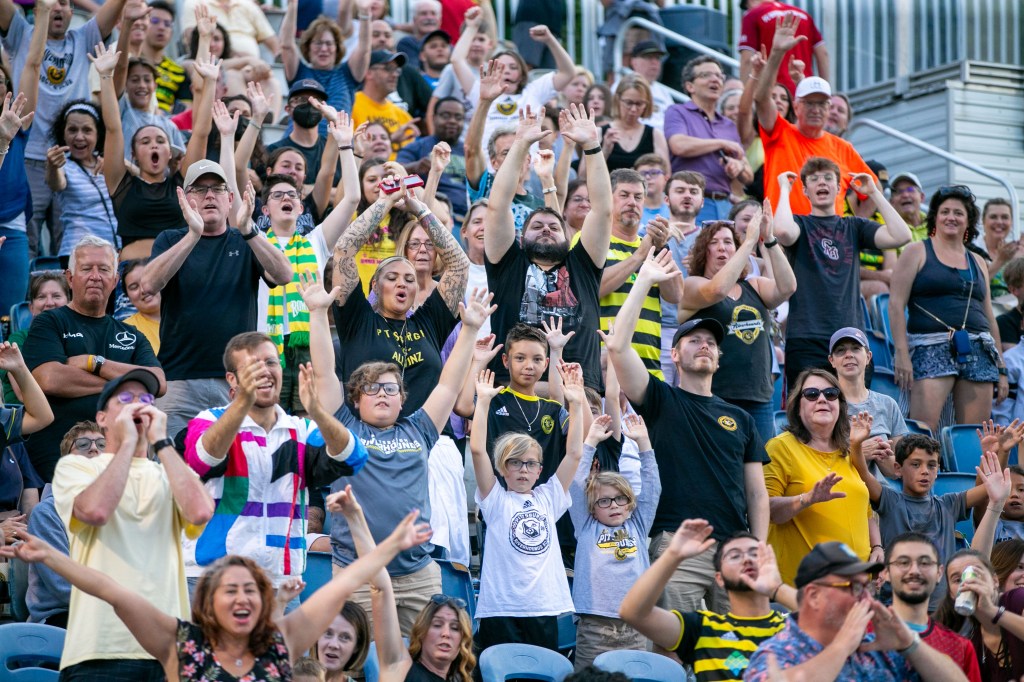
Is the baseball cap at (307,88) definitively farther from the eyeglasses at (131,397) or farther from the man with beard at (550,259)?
the eyeglasses at (131,397)

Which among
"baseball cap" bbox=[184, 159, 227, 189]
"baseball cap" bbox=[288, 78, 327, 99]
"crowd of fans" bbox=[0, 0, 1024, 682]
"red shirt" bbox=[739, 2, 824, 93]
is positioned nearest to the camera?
"crowd of fans" bbox=[0, 0, 1024, 682]

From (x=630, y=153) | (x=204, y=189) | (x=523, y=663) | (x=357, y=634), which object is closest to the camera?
(x=357, y=634)

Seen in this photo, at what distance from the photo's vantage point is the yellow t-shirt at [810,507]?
751 cm

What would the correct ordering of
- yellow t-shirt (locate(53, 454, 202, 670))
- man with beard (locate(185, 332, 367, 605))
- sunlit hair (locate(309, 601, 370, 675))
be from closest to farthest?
yellow t-shirt (locate(53, 454, 202, 670)) < man with beard (locate(185, 332, 367, 605)) < sunlit hair (locate(309, 601, 370, 675))

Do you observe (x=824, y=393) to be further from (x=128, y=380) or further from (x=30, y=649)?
(x=30, y=649)

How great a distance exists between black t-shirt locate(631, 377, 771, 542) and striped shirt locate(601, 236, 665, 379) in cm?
109

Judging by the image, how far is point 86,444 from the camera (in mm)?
6688

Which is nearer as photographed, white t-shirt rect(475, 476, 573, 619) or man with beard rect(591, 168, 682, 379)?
white t-shirt rect(475, 476, 573, 619)

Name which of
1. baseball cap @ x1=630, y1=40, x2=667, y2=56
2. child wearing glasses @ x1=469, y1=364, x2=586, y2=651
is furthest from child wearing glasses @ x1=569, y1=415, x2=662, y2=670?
baseball cap @ x1=630, y1=40, x2=667, y2=56

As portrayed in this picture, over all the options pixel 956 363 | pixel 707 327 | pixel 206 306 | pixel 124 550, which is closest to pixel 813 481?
pixel 707 327

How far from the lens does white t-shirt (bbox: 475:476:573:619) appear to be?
7.12 meters

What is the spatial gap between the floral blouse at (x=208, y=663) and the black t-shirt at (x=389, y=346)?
8.66ft

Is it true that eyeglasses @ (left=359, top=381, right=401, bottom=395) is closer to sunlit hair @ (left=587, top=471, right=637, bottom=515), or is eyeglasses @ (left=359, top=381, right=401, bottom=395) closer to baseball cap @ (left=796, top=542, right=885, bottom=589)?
sunlit hair @ (left=587, top=471, right=637, bottom=515)

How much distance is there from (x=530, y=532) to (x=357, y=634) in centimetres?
119
